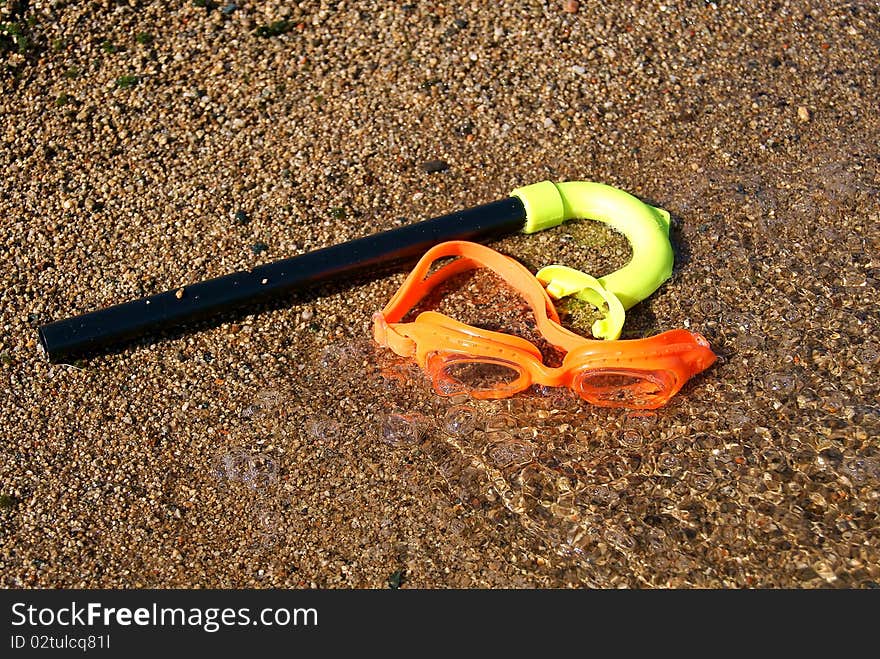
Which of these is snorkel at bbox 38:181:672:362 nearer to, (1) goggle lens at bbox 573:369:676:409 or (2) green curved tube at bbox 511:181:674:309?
(2) green curved tube at bbox 511:181:674:309

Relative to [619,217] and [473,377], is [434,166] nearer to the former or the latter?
[619,217]

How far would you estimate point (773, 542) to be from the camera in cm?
245

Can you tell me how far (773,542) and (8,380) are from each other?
7.08 feet

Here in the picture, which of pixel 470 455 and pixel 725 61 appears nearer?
pixel 470 455

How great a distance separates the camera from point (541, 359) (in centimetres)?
270

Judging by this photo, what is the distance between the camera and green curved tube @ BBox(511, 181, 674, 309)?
2941mm

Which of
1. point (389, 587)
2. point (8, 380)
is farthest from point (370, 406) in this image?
point (8, 380)

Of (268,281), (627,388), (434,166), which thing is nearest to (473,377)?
(627,388)

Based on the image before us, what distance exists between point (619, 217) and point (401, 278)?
2.38 feet

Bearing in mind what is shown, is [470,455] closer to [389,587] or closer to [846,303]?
[389,587]

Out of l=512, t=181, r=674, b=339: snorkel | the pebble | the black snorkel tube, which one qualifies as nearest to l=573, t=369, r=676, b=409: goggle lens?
l=512, t=181, r=674, b=339: snorkel

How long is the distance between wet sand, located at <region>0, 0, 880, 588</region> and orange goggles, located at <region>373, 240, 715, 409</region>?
0.07 meters

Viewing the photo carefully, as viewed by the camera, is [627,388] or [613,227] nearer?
[627,388]

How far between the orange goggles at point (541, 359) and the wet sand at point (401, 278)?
7 centimetres
